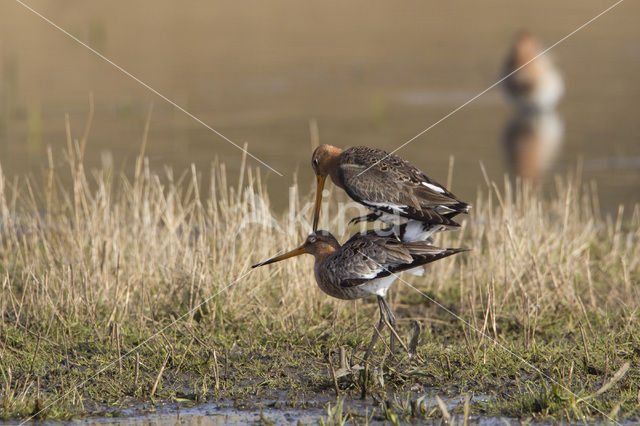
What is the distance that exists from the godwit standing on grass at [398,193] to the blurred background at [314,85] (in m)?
4.47

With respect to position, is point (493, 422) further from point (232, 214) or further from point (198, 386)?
point (232, 214)

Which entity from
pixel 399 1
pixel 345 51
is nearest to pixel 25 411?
pixel 345 51

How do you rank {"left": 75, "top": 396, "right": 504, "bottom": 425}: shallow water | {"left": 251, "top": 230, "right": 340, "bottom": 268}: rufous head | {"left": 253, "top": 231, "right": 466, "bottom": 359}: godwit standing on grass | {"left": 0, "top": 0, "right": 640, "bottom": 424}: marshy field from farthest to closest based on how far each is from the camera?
{"left": 251, "top": 230, "right": 340, "bottom": 268}: rufous head, {"left": 253, "top": 231, "right": 466, "bottom": 359}: godwit standing on grass, {"left": 0, "top": 0, "right": 640, "bottom": 424}: marshy field, {"left": 75, "top": 396, "right": 504, "bottom": 425}: shallow water

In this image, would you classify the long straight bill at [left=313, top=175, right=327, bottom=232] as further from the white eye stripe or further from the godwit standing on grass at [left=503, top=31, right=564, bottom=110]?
the godwit standing on grass at [left=503, top=31, right=564, bottom=110]

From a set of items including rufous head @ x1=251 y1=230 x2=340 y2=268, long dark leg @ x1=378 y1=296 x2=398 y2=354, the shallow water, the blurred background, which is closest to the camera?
the shallow water

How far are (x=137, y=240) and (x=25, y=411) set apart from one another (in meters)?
2.62

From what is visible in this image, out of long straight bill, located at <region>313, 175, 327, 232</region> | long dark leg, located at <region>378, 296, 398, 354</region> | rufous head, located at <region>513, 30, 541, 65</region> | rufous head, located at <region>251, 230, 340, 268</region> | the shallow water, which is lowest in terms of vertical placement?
the shallow water

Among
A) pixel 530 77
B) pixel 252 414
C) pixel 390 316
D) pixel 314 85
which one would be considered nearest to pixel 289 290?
pixel 390 316

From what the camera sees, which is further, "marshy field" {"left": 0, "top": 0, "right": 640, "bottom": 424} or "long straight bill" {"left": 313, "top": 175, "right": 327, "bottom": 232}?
"long straight bill" {"left": 313, "top": 175, "right": 327, "bottom": 232}

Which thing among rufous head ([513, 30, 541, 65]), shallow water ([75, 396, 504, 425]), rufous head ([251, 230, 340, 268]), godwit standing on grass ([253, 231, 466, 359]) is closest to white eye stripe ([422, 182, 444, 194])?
godwit standing on grass ([253, 231, 466, 359])

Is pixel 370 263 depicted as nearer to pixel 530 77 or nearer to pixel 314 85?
pixel 530 77

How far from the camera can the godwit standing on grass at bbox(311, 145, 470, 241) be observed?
5.83 meters

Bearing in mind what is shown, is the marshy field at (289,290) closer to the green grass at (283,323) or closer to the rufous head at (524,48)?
the green grass at (283,323)

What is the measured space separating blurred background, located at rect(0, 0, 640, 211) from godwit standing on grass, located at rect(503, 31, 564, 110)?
421 millimetres
